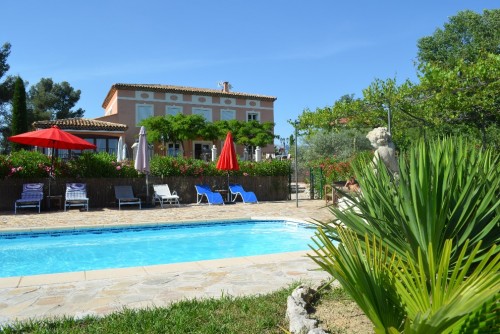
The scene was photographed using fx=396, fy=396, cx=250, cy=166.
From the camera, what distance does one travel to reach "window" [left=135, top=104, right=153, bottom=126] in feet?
101

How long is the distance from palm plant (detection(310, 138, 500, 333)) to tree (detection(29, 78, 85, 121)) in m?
46.1

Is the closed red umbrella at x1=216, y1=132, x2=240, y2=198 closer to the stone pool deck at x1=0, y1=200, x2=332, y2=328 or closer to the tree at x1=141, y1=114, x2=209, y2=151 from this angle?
the stone pool deck at x1=0, y1=200, x2=332, y2=328

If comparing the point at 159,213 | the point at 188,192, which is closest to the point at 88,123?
the point at 188,192

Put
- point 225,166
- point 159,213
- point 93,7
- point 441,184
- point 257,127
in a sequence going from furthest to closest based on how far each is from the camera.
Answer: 1. point 257,127
2. point 225,166
3. point 159,213
4. point 93,7
5. point 441,184

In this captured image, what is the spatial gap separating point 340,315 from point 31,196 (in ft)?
40.2

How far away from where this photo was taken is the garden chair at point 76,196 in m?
12.7

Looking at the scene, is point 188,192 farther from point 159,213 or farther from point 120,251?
point 120,251

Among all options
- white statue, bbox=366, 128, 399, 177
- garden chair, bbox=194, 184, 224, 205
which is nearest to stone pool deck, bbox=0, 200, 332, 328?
white statue, bbox=366, 128, 399, 177

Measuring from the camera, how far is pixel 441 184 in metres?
2.27

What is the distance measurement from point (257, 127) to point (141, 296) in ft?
83.8

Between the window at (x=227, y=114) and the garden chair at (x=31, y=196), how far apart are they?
22005 millimetres

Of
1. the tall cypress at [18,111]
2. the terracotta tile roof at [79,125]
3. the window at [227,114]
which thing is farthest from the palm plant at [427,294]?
the window at [227,114]

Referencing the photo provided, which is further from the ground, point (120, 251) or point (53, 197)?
point (53, 197)

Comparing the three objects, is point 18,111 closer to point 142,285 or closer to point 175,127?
point 175,127
